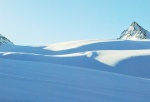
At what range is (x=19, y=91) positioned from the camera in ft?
16.0

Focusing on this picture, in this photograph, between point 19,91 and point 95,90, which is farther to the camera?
point 95,90

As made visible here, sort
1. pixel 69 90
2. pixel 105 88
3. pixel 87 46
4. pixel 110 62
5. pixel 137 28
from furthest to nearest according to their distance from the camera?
pixel 137 28
pixel 87 46
pixel 110 62
pixel 105 88
pixel 69 90

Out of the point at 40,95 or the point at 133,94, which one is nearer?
the point at 40,95

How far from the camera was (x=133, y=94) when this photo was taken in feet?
19.2

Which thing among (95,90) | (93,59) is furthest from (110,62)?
(95,90)

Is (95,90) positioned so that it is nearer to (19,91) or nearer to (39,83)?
(39,83)

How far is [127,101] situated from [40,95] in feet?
4.17

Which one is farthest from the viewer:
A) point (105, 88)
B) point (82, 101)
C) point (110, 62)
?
point (110, 62)

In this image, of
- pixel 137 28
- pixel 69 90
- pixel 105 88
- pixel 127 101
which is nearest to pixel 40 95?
pixel 69 90

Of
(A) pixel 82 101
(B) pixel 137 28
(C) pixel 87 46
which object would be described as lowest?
(A) pixel 82 101

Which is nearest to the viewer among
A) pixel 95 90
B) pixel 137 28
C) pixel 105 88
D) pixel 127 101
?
pixel 127 101

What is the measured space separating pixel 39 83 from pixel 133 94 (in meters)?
1.57

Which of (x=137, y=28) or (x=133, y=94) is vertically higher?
(x=137, y=28)

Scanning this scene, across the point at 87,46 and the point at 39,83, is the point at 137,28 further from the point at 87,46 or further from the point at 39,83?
the point at 39,83
